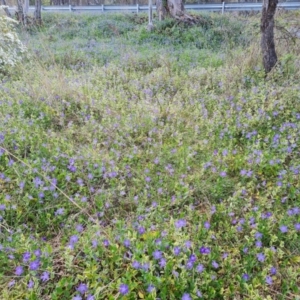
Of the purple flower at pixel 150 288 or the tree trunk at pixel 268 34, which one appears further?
the tree trunk at pixel 268 34

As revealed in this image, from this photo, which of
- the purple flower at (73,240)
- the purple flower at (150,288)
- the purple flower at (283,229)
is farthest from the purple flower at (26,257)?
the purple flower at (283,229)

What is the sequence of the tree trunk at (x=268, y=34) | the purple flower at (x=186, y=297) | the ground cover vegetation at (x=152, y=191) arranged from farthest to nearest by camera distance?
the tree trunk at (x=268, y=34)
the ground cover vegetation at (x=152, y=191)
the purple flower at (x=186, y=297)

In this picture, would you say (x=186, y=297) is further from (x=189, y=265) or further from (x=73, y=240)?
(x=73, y=240)

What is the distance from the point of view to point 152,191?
2.56 metres

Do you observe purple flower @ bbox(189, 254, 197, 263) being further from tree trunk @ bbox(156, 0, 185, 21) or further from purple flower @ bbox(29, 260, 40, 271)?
tree trunk @ bbox(156, 0, 185, 21)

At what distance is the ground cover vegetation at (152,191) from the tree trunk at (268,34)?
208mm

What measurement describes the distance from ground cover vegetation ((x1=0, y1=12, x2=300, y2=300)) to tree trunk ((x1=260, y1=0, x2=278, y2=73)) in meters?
0.21

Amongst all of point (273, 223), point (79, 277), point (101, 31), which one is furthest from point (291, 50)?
point (101, 31)

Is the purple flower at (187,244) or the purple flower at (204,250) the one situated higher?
the purple flower at (187,244)

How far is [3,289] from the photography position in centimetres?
178

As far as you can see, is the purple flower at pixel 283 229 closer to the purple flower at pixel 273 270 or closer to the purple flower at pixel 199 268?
the purple flower at pixel 273 270

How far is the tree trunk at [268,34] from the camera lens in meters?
5.02

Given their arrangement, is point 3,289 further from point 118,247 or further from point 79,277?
point 118,247

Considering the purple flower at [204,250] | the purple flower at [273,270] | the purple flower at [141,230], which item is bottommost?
the purple flower at [273,270]
